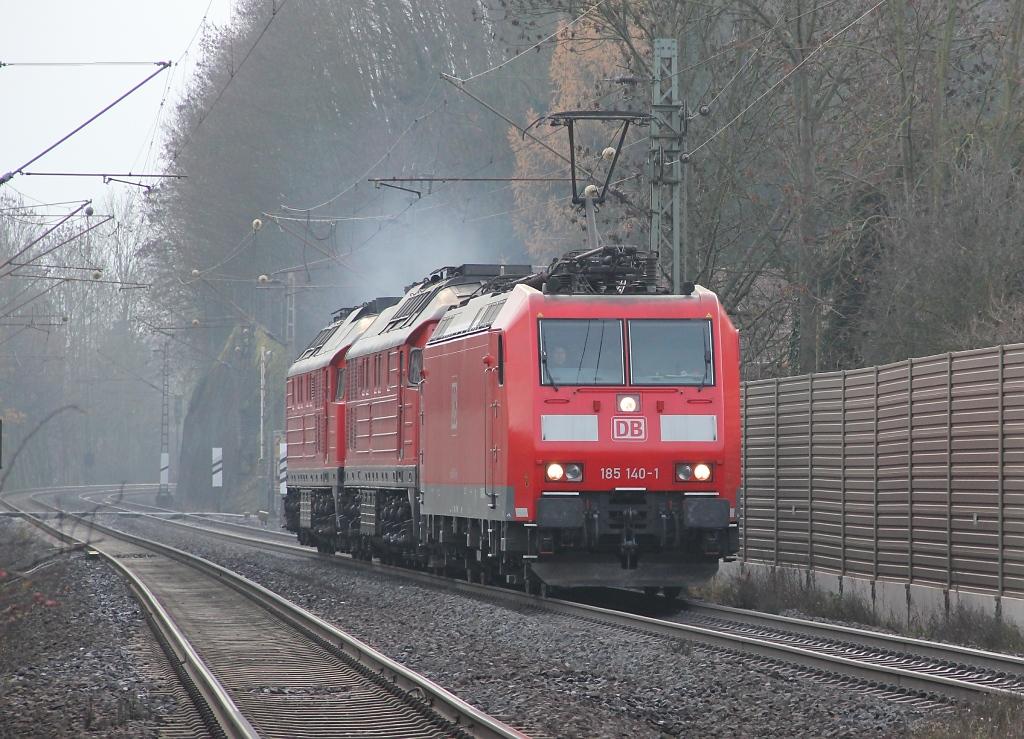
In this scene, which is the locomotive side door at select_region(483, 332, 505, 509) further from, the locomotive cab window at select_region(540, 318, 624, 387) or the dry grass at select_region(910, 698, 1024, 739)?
the dry grass at select_region(910, 698, 1024, 739)

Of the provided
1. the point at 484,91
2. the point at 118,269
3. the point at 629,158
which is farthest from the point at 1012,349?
the point at 118,269

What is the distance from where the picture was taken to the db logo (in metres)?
16.3

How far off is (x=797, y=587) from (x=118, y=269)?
8124 cm

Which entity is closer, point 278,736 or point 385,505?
point 278,736

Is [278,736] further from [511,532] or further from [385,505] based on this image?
[385,505]

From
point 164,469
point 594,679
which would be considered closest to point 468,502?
point 594,679

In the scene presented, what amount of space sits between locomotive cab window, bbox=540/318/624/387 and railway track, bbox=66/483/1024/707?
7.56 ft

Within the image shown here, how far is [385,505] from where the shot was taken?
23828mm

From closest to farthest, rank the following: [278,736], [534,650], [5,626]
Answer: [278,736], [534,650], [5,626]

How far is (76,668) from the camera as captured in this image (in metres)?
12.5

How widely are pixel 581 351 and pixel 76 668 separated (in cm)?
626

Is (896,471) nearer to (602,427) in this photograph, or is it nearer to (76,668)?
(602,427)

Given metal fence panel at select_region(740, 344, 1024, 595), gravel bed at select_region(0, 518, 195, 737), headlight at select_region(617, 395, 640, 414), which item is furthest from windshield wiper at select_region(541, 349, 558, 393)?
gravel bed at select_region(0, 518, 195, 737)

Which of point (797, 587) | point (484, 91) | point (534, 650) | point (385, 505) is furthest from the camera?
point (484, 91)
